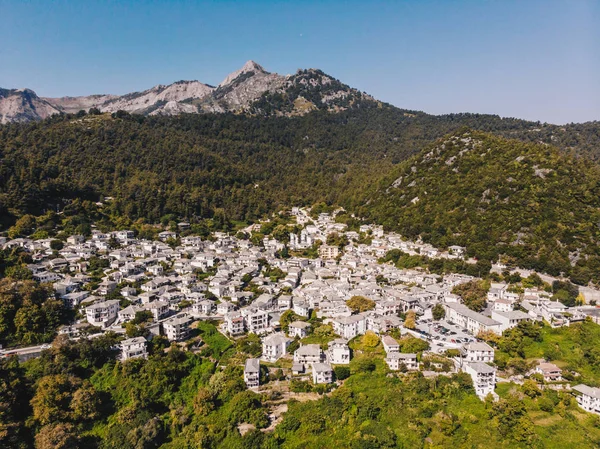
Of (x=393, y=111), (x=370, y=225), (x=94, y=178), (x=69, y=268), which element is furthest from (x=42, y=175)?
(x=393, y=111)

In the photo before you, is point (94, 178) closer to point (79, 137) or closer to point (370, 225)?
point (79, 137)

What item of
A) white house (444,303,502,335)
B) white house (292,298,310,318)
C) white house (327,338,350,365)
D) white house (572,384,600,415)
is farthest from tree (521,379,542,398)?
white house (292,298,310,318)

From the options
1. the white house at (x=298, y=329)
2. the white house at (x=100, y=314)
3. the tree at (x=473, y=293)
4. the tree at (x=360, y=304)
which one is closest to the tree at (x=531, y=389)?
the tree at (x=473, y=293)

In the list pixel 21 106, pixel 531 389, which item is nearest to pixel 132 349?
pixel 531 389

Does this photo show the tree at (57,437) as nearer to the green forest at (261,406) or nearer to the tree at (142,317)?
the green forest at (261,406)

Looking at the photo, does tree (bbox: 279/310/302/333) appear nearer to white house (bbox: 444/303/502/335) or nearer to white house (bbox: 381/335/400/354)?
white house (bbox: 381/335/400/354)

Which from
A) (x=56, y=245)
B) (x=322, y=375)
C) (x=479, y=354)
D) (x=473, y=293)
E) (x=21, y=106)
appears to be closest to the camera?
(x=322, y=375)

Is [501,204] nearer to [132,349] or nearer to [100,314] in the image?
[132,349]
